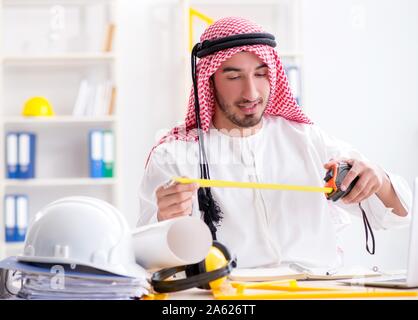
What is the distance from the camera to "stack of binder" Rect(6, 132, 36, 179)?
3660mm

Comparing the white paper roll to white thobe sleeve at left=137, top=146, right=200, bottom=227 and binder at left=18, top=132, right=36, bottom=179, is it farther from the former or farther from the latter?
binder at left=18, top=132, right=36, bottom=179

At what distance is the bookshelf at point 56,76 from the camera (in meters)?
3.92

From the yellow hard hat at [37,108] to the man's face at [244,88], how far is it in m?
2.05

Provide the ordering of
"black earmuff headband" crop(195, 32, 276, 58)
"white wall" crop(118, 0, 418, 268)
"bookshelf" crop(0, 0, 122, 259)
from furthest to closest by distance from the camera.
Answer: "white wall" crop(118, 0, 418, 268) → "bookshelf" crop(0, 0, 122, 259) → "black earmuff headband" crop(195, 32, 276, 58)

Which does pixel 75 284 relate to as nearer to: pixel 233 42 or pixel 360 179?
pixel 360 179

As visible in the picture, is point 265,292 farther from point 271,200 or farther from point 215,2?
point 215,2

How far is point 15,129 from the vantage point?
3.94m

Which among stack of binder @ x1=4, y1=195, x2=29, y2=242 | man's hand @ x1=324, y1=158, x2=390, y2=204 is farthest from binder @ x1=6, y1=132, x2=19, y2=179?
man's hand @ x1=324, y1=158, x2=390, y2=204

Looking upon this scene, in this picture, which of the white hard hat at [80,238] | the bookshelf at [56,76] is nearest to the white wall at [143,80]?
the bookshelf at [56,76]

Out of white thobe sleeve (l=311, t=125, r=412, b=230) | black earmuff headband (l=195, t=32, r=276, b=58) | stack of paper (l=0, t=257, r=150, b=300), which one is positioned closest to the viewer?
stack of paper (l=0, t=257, r=150, b=300)

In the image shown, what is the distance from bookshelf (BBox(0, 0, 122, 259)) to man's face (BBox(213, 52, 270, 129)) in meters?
2.08

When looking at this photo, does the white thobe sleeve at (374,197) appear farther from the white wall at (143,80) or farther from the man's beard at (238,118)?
the white wall at (143,80)

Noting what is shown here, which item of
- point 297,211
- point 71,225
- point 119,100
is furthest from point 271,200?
point 119,100
